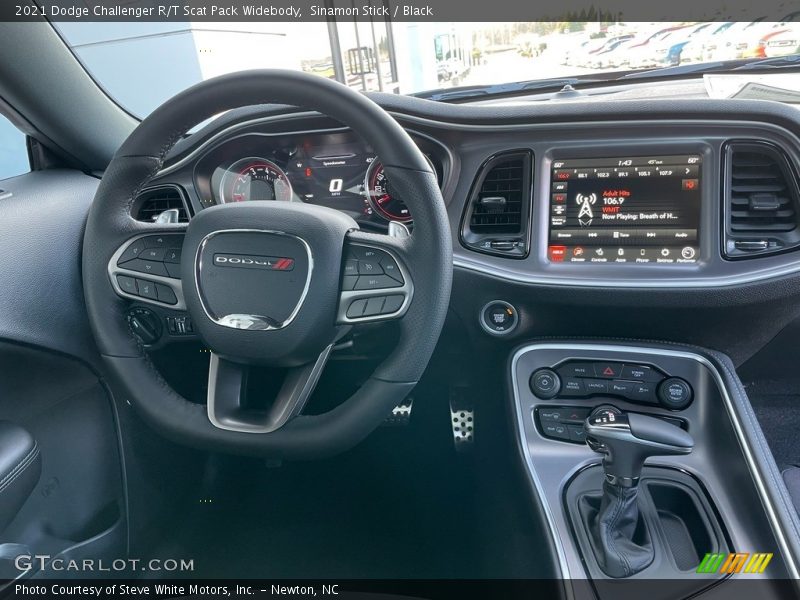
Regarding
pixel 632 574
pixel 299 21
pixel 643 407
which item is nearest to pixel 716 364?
pixel 643 407

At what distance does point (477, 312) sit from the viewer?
156 centimetres

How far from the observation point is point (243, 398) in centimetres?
112

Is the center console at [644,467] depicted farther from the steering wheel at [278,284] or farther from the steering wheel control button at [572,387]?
the steering wheel at [278,284]

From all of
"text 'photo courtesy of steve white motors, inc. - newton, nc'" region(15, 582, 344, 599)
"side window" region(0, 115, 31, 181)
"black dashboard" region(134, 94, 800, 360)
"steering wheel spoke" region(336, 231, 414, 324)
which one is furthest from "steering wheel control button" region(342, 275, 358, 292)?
"side window" region(0, 115, 31, 181)

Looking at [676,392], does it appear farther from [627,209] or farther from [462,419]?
[462,419]

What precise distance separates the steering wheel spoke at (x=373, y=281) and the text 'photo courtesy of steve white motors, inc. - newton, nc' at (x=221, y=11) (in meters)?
0.69

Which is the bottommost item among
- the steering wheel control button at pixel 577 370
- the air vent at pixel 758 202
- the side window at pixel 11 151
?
the steering wheel control button at pixel 577 370

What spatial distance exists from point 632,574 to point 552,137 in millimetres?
977

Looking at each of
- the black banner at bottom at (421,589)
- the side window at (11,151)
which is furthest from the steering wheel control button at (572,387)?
the side window at (11,151)

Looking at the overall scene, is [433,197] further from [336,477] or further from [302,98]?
[336,477]

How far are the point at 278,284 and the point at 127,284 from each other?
313 millimetres

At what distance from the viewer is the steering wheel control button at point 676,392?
1.46 metres

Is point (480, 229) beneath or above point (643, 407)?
above

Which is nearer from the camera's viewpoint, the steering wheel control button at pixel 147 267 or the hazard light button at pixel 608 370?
the steering wheel control button at pixel 147 267
